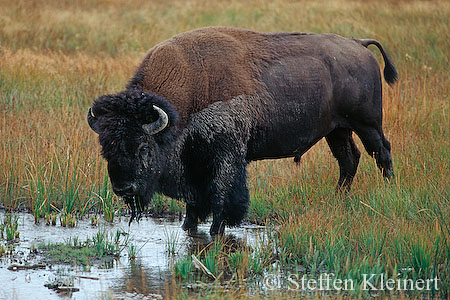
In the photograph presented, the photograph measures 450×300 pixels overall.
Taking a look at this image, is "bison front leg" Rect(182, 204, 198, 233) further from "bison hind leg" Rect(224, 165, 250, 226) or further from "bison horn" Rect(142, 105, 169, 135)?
"bison horn" Rect(142, 105, 169, 135)

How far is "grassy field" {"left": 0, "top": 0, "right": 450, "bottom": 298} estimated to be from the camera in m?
5.32

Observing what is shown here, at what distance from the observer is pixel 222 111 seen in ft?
20.6

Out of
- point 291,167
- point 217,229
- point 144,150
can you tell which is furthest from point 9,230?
point 291,167

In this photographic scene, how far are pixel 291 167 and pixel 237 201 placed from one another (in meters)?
1.91

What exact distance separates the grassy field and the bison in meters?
0.65

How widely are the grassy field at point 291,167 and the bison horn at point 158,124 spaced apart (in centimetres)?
120

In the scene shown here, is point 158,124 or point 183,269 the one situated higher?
point 158,124

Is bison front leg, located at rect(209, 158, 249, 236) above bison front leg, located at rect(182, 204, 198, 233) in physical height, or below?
above

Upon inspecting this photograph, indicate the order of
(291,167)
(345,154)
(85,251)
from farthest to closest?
(291,167) → (345,154) → (85,251)

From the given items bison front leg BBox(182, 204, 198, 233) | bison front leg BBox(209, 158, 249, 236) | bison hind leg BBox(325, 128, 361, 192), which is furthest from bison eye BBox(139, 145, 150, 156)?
bison hind leg BBox(325, 128, 361, 192)

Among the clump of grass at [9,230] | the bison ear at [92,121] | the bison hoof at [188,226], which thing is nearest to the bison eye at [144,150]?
the bison ear at [92,121]

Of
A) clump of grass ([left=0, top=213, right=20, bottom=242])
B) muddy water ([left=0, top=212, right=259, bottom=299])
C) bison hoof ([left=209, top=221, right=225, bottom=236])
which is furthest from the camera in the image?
bison hoof ([left=209, top=221, right=225, bottom=236])

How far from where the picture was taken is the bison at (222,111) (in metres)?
5.68

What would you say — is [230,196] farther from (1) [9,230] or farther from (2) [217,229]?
(1) [9,230]
